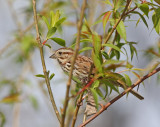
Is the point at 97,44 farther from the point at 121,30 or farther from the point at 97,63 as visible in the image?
the point at 121,30

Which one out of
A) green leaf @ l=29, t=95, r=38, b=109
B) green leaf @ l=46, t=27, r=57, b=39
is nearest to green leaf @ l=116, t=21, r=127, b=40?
green leaf @ l=46, t=27, r=57, b=39

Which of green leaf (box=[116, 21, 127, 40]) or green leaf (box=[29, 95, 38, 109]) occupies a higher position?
green leaf (box=[116, 21, 127, 40])

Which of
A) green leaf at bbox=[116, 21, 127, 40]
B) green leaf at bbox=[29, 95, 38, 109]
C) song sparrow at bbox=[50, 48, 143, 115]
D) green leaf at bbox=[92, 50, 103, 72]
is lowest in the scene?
green leaf at bbox=[29, 95, 38, 109]

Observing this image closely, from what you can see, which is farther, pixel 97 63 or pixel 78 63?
pixel 78 63

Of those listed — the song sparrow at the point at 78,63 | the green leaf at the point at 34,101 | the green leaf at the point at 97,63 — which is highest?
the green leaf at the point at 97,63

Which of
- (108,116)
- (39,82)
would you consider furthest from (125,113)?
(39,82)

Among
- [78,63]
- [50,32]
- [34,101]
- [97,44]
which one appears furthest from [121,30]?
[34,101]

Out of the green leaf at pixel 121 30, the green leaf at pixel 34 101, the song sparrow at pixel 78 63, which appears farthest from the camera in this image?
the green leaf at pixel 34 101

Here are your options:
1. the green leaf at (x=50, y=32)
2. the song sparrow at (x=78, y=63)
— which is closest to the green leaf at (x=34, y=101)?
the song sparrow at (x=78, y=63)

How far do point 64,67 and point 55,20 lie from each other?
76 centimetres

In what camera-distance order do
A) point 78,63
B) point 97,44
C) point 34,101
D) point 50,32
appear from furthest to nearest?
point 34,101, point 78,63, point 50,32, point 97,44

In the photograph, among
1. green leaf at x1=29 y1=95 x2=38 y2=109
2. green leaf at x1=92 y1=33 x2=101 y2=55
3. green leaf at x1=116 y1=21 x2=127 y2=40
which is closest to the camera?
green leaf at x1=92 y1=33 x2=101 y2=55

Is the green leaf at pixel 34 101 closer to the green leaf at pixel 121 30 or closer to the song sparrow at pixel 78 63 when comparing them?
the song sparrow at pixel 78 63

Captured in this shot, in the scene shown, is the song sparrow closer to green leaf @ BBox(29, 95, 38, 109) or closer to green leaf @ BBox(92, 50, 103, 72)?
green leaf @ BBox(92, 50, 103, 72)
